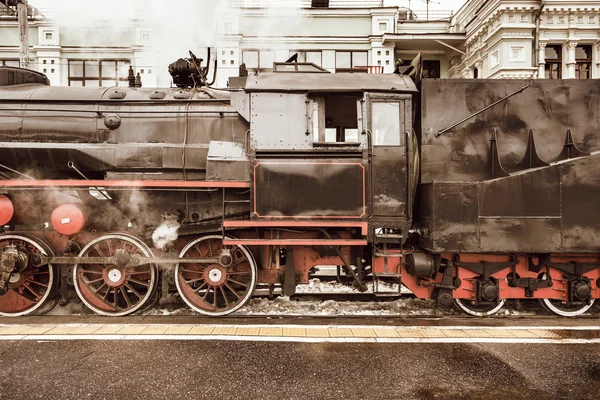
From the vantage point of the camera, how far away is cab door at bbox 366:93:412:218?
478 cm

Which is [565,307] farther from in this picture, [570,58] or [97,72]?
[97,72]

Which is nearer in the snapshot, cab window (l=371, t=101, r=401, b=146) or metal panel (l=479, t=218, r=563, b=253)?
metal panel (l=479, t=218, r=563, b=253)

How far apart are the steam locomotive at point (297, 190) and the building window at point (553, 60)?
1221cm

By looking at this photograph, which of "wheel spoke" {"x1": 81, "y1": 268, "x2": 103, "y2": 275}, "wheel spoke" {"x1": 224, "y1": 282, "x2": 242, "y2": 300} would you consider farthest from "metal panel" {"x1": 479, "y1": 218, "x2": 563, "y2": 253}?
"wheel spoke" {"x1": 81, "y1": 268, "x2": 103, "y2": 275}

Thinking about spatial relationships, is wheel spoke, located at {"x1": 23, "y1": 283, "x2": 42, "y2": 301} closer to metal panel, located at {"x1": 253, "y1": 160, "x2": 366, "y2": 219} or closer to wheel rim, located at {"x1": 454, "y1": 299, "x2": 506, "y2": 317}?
metal panel, located at {"x1": 253, "y1": 160, "x2": 366, "y2": 219}

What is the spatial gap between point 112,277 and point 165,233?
862 mm

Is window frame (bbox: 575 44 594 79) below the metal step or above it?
above

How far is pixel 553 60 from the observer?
50.1ft

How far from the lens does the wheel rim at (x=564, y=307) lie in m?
5.15

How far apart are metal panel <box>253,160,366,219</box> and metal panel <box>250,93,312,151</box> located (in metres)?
0.25

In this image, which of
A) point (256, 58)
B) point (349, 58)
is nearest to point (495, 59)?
point (349, 58)

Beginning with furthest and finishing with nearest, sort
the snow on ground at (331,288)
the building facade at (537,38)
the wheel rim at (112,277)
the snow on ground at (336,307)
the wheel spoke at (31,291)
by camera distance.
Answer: the building facade at (537,38), the snow on ground at (331,288), the snow on ground at (336,307), the wheel spoke at (31,291), the wheel rim at (112,277)

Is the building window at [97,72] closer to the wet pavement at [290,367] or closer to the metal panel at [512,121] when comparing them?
the wet pavement at [290,367]

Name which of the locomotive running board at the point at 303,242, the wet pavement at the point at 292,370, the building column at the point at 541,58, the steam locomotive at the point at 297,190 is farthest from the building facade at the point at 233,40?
the wet pavement at the point at 292,370
